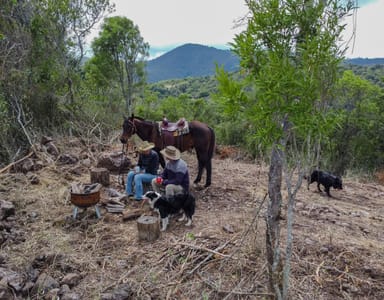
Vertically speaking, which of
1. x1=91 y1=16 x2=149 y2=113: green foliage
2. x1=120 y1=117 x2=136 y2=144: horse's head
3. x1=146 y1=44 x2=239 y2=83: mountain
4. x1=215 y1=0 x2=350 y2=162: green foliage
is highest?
x1=146 y1=44 x2=239 y2=83: mountain

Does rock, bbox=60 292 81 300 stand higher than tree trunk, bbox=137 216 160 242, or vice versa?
tree trunk, bbox=137 216 160 242

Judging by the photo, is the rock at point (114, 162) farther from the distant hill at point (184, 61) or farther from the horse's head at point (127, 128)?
the distant hill at point (184, 61)

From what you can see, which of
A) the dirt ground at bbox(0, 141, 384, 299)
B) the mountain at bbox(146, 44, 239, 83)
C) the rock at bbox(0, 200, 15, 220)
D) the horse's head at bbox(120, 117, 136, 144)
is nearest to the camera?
the dirt ground at bbox(0, 141, 384, 299)

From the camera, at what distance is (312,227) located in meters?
4.49

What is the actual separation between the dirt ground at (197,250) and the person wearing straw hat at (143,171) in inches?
11.4

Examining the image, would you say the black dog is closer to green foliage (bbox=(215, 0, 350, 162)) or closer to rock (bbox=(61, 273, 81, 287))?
green foliage (bbox=(215, 0, 350, 162))

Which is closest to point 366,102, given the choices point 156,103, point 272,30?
point 156,103

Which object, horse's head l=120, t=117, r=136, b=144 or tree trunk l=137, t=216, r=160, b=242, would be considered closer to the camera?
tree trunk l=137, t=216, r=160, b=242

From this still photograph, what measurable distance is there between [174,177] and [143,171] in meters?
1.17

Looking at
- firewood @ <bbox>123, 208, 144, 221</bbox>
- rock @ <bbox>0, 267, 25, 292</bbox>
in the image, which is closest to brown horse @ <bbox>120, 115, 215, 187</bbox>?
firewood @ <bbox>123, 208, 144, 221</bbox>

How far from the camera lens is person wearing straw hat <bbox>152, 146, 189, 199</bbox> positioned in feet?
14.5

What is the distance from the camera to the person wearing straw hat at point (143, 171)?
17.4 feet

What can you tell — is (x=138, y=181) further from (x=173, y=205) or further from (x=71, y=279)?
(x=71, y=279)

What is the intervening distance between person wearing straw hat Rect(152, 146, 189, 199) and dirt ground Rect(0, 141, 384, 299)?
1.91 feet
